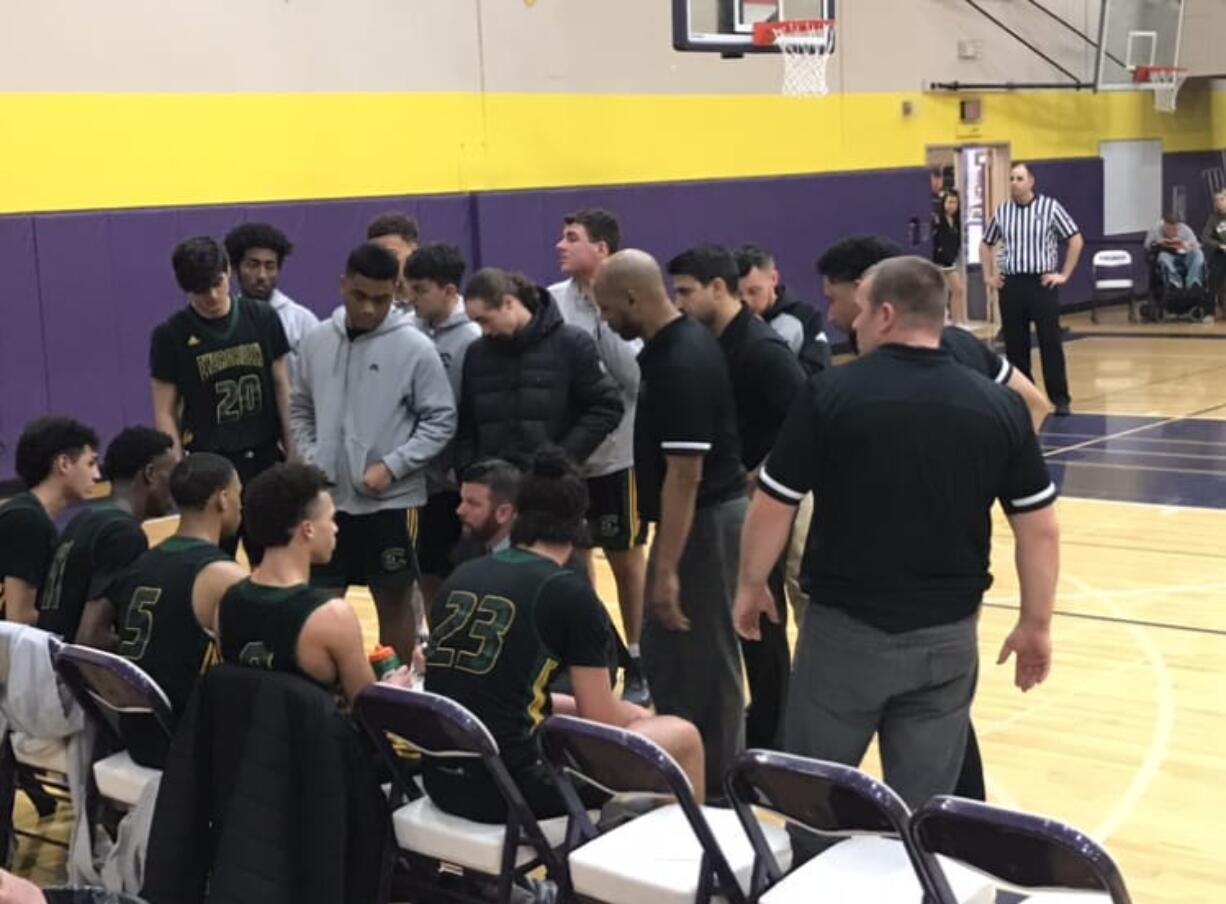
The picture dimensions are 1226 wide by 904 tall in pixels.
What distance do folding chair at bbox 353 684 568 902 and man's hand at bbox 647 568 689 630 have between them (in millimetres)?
1052

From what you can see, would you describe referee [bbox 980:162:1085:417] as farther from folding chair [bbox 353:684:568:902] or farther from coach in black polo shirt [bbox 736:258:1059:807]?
folding chair [bbox 353:684:568:902]

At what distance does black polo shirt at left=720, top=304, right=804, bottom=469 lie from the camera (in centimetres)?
488

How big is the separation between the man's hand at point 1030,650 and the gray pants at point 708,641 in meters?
1.15

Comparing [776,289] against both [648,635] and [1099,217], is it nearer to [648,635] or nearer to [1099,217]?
[648,635]

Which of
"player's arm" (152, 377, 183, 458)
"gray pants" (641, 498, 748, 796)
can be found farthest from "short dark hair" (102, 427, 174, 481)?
"gray pants" (641, 498, 748, 796)

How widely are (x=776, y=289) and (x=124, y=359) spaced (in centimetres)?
580

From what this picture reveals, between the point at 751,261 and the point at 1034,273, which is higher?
the point at 751,261

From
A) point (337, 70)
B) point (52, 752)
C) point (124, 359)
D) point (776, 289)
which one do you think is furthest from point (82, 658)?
point (337, 70)

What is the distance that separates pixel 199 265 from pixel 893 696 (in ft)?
10.3

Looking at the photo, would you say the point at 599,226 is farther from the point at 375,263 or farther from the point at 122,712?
the point at 122,712

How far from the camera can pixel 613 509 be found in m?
6.18

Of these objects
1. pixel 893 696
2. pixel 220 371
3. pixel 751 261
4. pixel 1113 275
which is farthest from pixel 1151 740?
pixel 1113 275

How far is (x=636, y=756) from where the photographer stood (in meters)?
3.27

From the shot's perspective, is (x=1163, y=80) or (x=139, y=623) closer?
(x=139, y=623)
